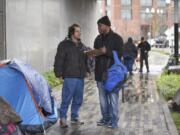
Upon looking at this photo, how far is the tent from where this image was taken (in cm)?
887

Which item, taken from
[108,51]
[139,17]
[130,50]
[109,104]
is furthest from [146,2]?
[108,51]

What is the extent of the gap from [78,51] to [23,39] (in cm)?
799

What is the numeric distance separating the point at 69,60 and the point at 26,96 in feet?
8.35

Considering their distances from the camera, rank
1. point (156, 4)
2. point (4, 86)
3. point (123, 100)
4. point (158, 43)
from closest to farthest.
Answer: point (4, 86), point (123, 100), point (158, 43), point (156, 4)

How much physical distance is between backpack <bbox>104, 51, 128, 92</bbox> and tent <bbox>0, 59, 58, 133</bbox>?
7.31ft

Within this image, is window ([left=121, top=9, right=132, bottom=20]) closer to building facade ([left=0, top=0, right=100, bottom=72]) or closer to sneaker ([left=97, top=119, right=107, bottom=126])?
building facade ([left=0, top=0, right=100, bottom=72])

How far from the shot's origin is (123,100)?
16656 mm

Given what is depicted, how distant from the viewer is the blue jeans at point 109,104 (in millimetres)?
11375

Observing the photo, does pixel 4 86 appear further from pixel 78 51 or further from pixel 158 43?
pixel 158 43

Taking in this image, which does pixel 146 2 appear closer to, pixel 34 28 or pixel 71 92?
pixel 34 28

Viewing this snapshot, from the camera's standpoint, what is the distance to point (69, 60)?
1135cm

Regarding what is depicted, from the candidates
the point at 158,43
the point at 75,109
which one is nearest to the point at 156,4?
the point at 158,43

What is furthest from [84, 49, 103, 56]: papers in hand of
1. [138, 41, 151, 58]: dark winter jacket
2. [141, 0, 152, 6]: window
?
[141, 0, 152, 6]: window

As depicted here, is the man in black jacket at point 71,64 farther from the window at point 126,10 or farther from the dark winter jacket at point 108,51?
the window at point 126,10
